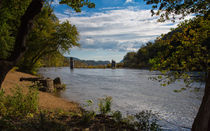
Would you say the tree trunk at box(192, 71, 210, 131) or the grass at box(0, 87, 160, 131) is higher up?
the tree trunk at box(192, 71, 210, 131)

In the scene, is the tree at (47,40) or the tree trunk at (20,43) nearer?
the tree trunk at (20,43)

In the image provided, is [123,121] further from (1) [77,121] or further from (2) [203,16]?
(2) [203,16]

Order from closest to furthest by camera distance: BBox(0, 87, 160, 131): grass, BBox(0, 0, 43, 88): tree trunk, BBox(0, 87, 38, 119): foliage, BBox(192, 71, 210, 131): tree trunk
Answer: BBox(0, 0, 43, 88): tree trunk < BBox(192, 71, 210, 131): tree trunk < BBox(0, 87, 160, 131): grass < BBox(0, 87, 38, 119): foliage

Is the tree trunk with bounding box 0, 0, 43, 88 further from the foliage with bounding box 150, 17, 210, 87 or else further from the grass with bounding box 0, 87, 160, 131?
the foliage with bounding box 150, 17, 210, 87

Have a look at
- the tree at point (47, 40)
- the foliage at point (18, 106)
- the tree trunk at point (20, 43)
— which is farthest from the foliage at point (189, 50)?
the tree at point (47, 40)

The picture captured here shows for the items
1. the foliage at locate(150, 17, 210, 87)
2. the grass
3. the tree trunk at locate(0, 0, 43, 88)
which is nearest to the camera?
the tree trunk at locate(0, 0, 43, 88)

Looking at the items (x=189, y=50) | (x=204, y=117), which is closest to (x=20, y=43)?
(x=204, y=117)

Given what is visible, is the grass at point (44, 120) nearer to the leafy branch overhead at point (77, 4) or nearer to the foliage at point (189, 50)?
the foliage at point (189, 50)

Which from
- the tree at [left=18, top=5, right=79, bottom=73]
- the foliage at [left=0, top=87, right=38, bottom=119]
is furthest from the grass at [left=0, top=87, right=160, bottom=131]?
the tree at [left=18, top=5, right=79, bottom=73]

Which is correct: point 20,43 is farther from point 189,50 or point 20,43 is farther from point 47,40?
point 47,40

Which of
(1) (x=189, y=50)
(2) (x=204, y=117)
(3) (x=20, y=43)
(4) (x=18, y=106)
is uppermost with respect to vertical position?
(1) (x=189, y=50)

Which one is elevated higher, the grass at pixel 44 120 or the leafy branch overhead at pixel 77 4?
the leafy branch overhead at pixel 77 4

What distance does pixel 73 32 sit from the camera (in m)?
24.1

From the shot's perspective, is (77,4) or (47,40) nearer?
(77,4)
